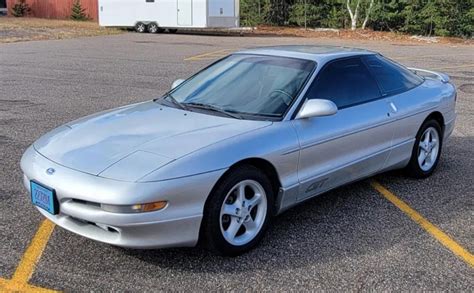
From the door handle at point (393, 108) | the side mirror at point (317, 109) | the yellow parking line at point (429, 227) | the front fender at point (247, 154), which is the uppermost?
the side mirror at point (317, 109)

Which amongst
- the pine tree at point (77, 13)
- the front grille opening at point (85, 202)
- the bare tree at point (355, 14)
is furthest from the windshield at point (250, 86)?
the pine tree at point (77, 13)

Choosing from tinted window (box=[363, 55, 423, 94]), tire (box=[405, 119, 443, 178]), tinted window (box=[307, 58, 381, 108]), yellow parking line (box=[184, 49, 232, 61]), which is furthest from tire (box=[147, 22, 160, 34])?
tinted window (box=[307, 58, 381, 108])

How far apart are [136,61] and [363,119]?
12.6m

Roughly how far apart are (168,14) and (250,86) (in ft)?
77.7

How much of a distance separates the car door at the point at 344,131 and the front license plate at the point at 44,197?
1772mm

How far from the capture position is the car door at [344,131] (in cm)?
420

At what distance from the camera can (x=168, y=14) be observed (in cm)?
2712

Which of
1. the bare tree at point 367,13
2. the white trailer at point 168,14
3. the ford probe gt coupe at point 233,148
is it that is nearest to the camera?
the ford probe gt coupe at point 233,148

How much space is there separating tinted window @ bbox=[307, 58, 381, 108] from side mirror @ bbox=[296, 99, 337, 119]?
0.72ft

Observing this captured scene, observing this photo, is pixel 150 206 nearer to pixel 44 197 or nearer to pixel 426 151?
pixel 44 197

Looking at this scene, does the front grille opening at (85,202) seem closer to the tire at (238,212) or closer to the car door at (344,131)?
the tire at (238,212)

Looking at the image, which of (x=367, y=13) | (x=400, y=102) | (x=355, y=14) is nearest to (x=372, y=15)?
(x=367, y=13)

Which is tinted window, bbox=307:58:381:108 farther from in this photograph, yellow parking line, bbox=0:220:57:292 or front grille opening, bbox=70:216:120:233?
yellow parking line, bbox=0:220:57:292

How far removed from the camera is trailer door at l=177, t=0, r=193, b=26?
2636 cm
